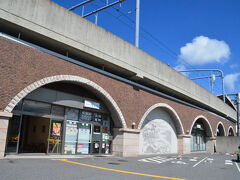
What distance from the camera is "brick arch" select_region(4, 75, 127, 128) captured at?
38.2ft

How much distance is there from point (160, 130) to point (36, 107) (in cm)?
1364

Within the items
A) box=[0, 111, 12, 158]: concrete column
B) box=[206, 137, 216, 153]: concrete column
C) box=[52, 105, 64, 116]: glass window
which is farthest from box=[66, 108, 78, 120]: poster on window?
box=[206, 137, 216, 153]: concrete column

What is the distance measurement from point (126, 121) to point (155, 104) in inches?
180

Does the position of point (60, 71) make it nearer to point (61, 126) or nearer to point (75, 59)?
point (75, 59)

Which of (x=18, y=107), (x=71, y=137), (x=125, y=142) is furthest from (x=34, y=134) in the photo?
(x=125, y=142)

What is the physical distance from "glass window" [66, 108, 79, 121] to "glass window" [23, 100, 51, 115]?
144cm

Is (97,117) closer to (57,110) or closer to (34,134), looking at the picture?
(57,110)

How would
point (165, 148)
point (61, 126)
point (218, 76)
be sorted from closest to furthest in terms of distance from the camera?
point (61, 126) → point (165, 148) → point (218, 76)

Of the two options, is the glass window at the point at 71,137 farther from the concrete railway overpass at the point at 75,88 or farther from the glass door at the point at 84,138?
the glass door at the point at 84,138

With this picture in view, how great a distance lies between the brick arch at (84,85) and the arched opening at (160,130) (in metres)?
2.75

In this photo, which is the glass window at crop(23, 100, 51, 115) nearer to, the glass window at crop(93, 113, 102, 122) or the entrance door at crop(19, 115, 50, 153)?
the glass window at crop(93, 113, 102, 122)

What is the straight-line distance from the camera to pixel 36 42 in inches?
536

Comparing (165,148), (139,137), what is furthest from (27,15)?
(165,148)

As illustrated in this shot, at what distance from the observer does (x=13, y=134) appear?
12.6 metres
